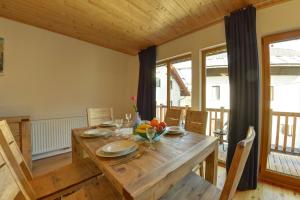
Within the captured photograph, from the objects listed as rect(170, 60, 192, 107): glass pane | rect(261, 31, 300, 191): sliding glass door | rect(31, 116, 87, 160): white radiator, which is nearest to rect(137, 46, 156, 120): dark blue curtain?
rect(170, 60, 192, 107): glass pane

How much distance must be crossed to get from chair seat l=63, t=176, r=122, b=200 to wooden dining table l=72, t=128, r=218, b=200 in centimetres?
24

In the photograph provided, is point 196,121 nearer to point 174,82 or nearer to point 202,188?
point 202,188

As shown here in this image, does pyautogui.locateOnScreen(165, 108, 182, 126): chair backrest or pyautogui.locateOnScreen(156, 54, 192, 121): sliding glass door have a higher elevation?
pyautogui.locateOnScreen(156, 54, 192, 121): sliding glass door

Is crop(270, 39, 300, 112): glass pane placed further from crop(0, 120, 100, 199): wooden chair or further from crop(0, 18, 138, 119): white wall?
crop(0, 18, 138, 119): white wall

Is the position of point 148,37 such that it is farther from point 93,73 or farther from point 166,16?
point 93,73

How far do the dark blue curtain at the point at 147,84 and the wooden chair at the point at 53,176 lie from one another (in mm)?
2276

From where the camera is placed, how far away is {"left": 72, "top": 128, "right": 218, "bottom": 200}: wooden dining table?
775mm

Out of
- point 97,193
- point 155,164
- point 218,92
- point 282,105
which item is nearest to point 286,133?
point 282,105

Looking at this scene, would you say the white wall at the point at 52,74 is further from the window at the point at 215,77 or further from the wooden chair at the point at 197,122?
the wooden chair at the point at 197,122

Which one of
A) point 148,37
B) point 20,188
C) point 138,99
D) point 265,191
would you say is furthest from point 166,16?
point 265,191

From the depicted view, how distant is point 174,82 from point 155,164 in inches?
114

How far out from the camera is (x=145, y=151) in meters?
1.16

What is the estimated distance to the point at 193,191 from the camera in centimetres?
118

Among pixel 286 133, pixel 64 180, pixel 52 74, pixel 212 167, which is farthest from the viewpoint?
pixel 52 74
